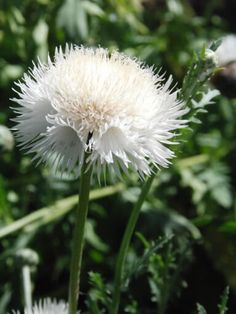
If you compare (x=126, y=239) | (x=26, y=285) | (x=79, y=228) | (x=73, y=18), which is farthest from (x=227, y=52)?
(x=79, y=228)

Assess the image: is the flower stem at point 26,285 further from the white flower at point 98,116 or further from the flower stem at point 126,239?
the white flower at point 98,116

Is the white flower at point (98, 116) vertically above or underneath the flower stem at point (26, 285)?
above

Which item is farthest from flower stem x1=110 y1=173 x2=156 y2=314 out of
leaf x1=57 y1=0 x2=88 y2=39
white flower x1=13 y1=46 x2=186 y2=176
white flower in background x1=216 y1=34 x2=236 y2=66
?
white flower in background x1=216 y1=34 x2=236 y2=66

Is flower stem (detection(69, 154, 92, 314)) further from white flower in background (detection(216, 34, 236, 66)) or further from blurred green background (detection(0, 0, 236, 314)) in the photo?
white flower in background (detection(216, 34, 236, 66))

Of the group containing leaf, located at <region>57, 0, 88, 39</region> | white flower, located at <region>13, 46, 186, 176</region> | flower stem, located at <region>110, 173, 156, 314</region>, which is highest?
leaf, located at <region>57, 0, 88, 39</region>

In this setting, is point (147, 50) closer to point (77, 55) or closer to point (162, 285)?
point (162, 285)

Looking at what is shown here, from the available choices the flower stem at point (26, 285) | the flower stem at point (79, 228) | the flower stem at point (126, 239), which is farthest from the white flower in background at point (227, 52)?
the flower stem at point (79, 228)

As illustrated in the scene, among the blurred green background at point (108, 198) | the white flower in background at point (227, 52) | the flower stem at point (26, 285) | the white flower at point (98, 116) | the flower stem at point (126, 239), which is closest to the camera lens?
the white flower at point (98, 116)
